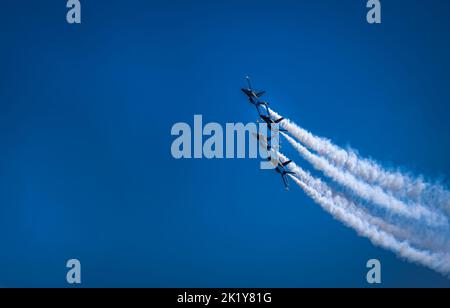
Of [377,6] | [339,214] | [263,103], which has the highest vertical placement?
[377,6]

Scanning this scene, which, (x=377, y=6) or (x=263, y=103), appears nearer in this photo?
(x=377, y=6)

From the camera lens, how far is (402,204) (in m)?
57.5

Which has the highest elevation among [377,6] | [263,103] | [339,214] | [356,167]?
[377,6]
